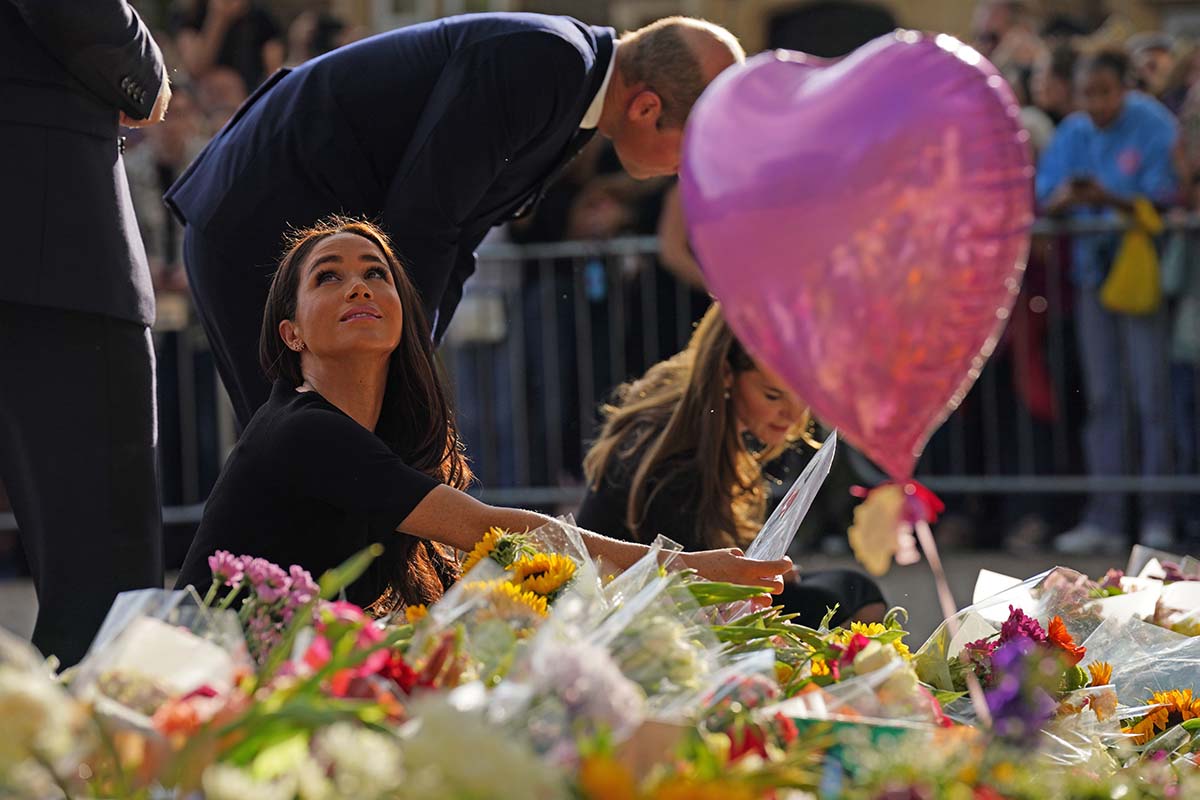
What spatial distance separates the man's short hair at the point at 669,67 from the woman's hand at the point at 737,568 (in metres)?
1.51

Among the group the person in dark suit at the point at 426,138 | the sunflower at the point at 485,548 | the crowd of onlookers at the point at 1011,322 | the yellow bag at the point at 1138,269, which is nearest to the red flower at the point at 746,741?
the sunflower at the point at 485,548

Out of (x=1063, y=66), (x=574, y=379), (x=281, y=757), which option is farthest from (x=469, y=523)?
(x=1063, y=66)

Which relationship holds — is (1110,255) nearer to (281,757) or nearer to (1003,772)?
(1003,772)

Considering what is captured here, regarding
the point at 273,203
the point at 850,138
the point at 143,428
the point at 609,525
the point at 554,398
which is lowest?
the point at 554,398

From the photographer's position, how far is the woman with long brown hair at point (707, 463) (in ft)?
13.1

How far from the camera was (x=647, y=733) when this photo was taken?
1.62 m

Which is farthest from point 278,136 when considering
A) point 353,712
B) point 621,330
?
point 621,330

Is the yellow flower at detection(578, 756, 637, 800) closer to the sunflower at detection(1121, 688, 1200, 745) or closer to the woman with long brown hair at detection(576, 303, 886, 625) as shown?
the sunflower at detection(1121, 688, 1200, 745)

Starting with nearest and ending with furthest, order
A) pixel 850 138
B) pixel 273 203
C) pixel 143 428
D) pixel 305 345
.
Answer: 1. pixel 850 138
2. pixel 305 345
3. pixel 143 428
4. pixel 273 203

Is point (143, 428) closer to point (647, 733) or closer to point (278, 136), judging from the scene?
point (278, 136)

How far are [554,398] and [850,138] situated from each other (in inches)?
221

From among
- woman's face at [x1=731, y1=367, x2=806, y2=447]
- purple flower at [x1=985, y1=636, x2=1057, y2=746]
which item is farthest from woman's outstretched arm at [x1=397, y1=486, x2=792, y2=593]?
woman's face at [x1=731, y1=367, x2=806, y2=447]

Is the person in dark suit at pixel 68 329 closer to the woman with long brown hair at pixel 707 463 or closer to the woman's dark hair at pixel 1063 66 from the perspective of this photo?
the woman with long brown hair at pixel 707 463

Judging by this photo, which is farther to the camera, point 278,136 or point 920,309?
point 278,136
